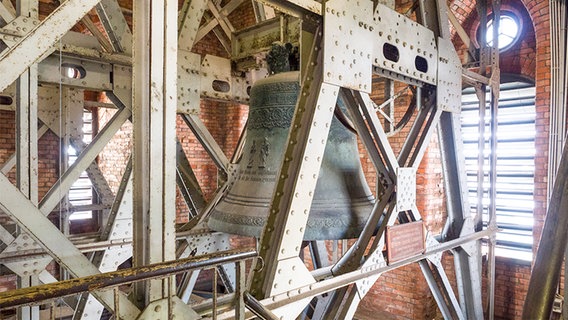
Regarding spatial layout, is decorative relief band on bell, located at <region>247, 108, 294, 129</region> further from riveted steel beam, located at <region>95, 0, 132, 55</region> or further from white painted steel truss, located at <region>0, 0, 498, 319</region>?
riveted steel beam, located at <region>95, 0, 132, 55</region>

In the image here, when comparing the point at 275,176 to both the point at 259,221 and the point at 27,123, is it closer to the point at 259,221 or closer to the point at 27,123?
the point at 259,221

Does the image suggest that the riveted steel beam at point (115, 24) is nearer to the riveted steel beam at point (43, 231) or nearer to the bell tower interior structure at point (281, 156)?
the bell tower interior structure at point (281, 156)

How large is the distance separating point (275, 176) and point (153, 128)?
1111 mm

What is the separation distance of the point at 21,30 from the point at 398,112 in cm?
477

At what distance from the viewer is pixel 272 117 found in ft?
8.85

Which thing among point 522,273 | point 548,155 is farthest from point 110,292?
point 522,273

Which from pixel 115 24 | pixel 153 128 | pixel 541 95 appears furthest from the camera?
pixel 541 95

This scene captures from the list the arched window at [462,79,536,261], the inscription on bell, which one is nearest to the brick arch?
the arched window at [462,79,536,261]

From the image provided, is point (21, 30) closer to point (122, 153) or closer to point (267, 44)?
point (267, 44)

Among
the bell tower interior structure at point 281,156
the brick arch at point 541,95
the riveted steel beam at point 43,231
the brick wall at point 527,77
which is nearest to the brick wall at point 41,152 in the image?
the bell tower interior structure at point 281,156

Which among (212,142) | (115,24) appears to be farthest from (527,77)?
(115,24)

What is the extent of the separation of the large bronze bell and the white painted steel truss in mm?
173

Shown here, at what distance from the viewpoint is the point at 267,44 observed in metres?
3.32

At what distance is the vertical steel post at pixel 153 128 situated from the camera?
155 centimetres
